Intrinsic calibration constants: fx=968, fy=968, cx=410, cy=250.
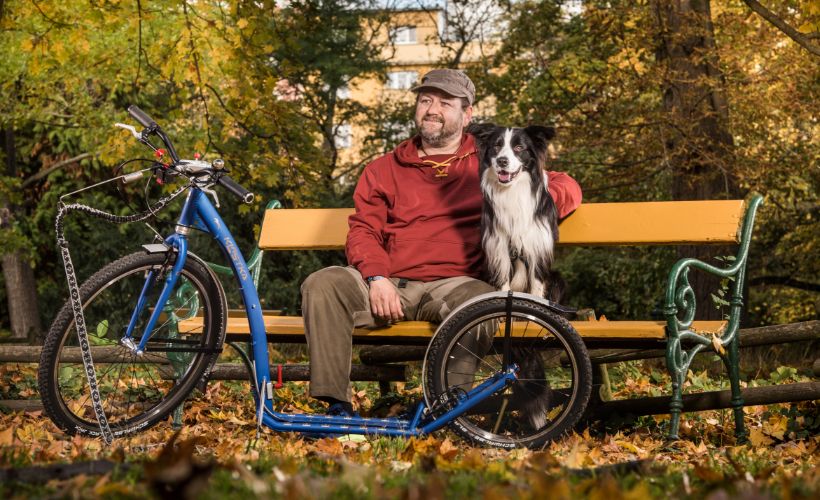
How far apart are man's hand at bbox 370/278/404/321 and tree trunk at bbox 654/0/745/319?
18.2ft

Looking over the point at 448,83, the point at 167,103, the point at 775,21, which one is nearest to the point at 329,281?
the point at 448,83

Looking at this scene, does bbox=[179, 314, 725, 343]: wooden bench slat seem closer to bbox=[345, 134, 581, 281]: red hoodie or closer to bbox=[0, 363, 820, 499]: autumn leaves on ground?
bbox=[345, 134, 581, 281]: red hoodie

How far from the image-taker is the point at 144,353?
397 centimetres

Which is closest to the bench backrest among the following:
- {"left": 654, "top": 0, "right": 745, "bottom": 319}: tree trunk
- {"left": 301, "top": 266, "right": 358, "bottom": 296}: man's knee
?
{"left": 301, "top": 266, "right": 358, "bottom": 296}: man's knee

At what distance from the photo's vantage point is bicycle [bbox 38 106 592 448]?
390cm

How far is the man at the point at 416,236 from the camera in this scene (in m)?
4.14

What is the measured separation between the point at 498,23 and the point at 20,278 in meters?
9.70

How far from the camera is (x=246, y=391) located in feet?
20.7

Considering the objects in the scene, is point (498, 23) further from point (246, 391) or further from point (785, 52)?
point (246, 391)

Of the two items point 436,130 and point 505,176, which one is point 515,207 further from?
point 436,130

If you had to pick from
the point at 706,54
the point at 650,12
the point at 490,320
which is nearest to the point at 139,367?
the point at 490,320

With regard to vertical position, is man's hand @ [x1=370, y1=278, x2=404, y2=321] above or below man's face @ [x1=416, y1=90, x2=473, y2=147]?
below

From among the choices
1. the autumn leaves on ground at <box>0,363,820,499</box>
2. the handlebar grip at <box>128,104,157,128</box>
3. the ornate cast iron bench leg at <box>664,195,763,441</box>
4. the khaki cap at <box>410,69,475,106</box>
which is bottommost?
the autumn leaves on ground at <box>0,363,820,499</box>

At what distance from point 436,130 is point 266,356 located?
1393 mm
